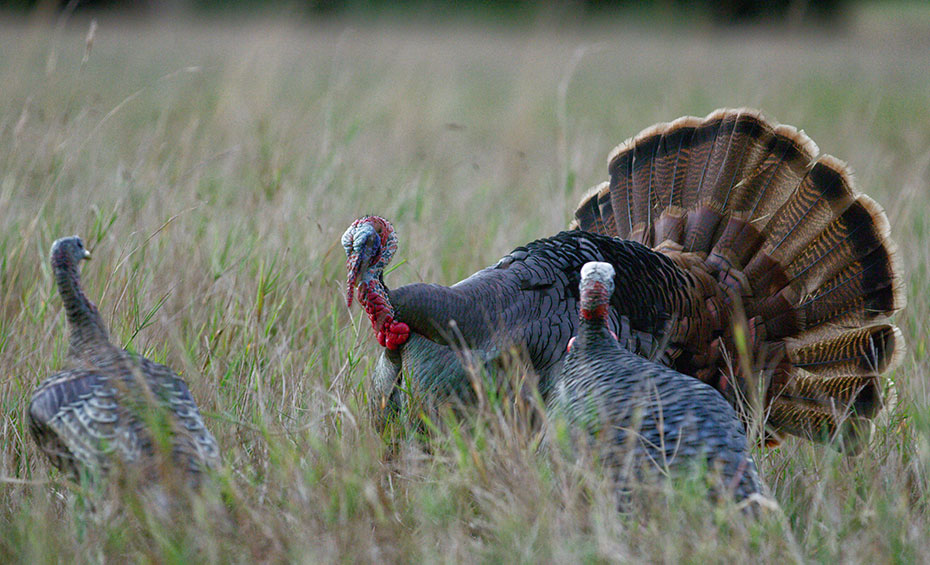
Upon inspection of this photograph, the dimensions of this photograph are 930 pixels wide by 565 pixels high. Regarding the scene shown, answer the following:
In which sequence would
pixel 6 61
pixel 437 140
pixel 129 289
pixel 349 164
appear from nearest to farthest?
pixel 129 289 < pixel 349 164 < pixel 437 140 < pixel 6 61

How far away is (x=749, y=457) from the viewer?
2336 millimetres

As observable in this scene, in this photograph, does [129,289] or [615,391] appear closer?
[615,391]

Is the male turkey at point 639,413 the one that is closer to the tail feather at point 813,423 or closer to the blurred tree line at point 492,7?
the tail feather at point 813,423

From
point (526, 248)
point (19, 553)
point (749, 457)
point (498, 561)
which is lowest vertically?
point (19, 553)

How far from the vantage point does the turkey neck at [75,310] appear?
2515 mm

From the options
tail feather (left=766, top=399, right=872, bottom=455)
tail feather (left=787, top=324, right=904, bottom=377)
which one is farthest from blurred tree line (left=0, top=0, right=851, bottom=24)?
tail feather (left=766, top=399, right=872, bottom=455)

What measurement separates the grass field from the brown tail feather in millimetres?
223

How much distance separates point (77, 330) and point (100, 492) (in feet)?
1.89

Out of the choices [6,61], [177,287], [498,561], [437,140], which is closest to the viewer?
[498,561]

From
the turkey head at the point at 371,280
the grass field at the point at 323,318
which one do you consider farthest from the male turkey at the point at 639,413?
the turkey head at the point at 371,280

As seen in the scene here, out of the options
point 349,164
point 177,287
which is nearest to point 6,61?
point 349,164

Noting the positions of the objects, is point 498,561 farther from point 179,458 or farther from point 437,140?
point 437,140

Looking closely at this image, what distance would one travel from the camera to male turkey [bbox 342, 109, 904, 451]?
2936 mm

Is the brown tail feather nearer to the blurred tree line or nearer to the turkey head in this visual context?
the turkey head
